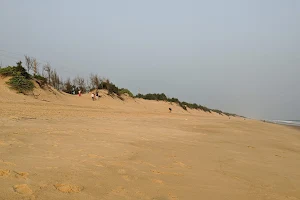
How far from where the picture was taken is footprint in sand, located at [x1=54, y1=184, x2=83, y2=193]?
7.89 ft

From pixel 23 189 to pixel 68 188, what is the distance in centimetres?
42

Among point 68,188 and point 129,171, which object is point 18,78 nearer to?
point 129,171

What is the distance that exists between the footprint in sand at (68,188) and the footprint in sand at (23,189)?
10.5 inches

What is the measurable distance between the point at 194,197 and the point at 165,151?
83.9 inches

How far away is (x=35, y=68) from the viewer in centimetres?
2247

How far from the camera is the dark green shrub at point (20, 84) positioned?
1590 centimetres

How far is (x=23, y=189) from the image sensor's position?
227 centimetres

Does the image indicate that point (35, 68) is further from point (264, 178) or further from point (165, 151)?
point (264, 178)

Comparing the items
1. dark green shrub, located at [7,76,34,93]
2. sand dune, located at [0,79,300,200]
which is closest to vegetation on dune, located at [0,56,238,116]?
dark green shrub, located at [7,76,34,93]

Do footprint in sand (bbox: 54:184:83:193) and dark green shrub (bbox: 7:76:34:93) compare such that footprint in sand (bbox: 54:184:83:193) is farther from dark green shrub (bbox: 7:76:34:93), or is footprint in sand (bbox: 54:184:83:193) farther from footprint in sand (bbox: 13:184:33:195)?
dark green shrub (bbox: 7:76:34:93)

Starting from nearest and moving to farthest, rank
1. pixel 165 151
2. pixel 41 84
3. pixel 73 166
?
pixel 73 166 < pixel 165 151 < pixel 41 84

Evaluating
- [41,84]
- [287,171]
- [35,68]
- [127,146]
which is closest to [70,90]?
[35,68]

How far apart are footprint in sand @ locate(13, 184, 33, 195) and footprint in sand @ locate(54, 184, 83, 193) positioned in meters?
0.27

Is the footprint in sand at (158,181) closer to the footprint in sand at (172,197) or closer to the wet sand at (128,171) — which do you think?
the wet sand at (128,171)
